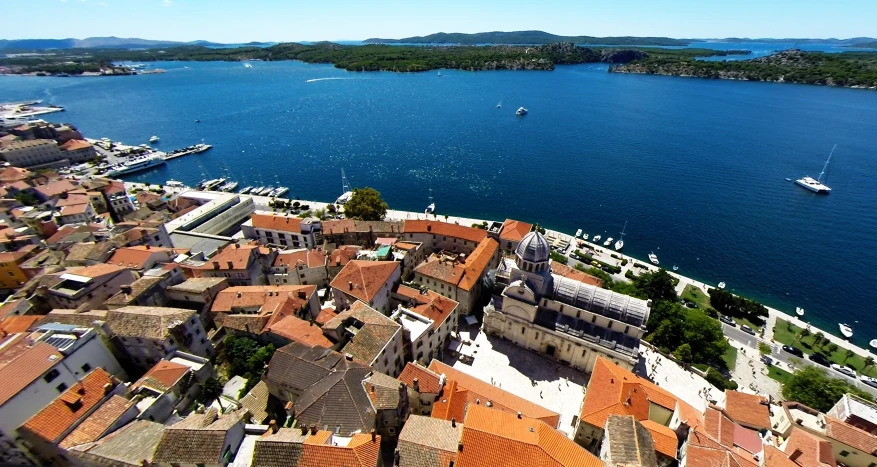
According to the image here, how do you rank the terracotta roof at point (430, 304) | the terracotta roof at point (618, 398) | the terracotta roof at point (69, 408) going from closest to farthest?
the terracotta roof at point (69, 408) → the terracotta roof at point (618, 398) → the terracotta roof at point (430, 304)

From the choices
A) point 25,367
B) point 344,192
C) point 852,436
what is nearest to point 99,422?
point 25,367

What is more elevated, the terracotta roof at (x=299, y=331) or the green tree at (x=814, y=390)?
the terracotta roof at (x=299, y=331)

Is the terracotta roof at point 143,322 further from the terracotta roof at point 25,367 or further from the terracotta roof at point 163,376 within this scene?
the terracotta roof at point 25,367

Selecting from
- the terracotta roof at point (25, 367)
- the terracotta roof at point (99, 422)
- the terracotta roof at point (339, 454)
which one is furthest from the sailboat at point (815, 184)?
the terracotta roof at point (25, 367)

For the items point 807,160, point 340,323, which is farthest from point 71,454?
point 807,160

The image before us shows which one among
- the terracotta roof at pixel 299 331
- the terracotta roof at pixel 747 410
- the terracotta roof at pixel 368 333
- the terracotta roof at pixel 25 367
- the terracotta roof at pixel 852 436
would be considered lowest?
the terracotta roof at pixel 747 410

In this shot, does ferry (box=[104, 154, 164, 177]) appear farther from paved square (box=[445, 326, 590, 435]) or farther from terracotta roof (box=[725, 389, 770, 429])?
terracotta roof (box=[725, 389, 770, 429])

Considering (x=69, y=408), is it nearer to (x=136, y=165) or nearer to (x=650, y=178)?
(x=136, y=165)
